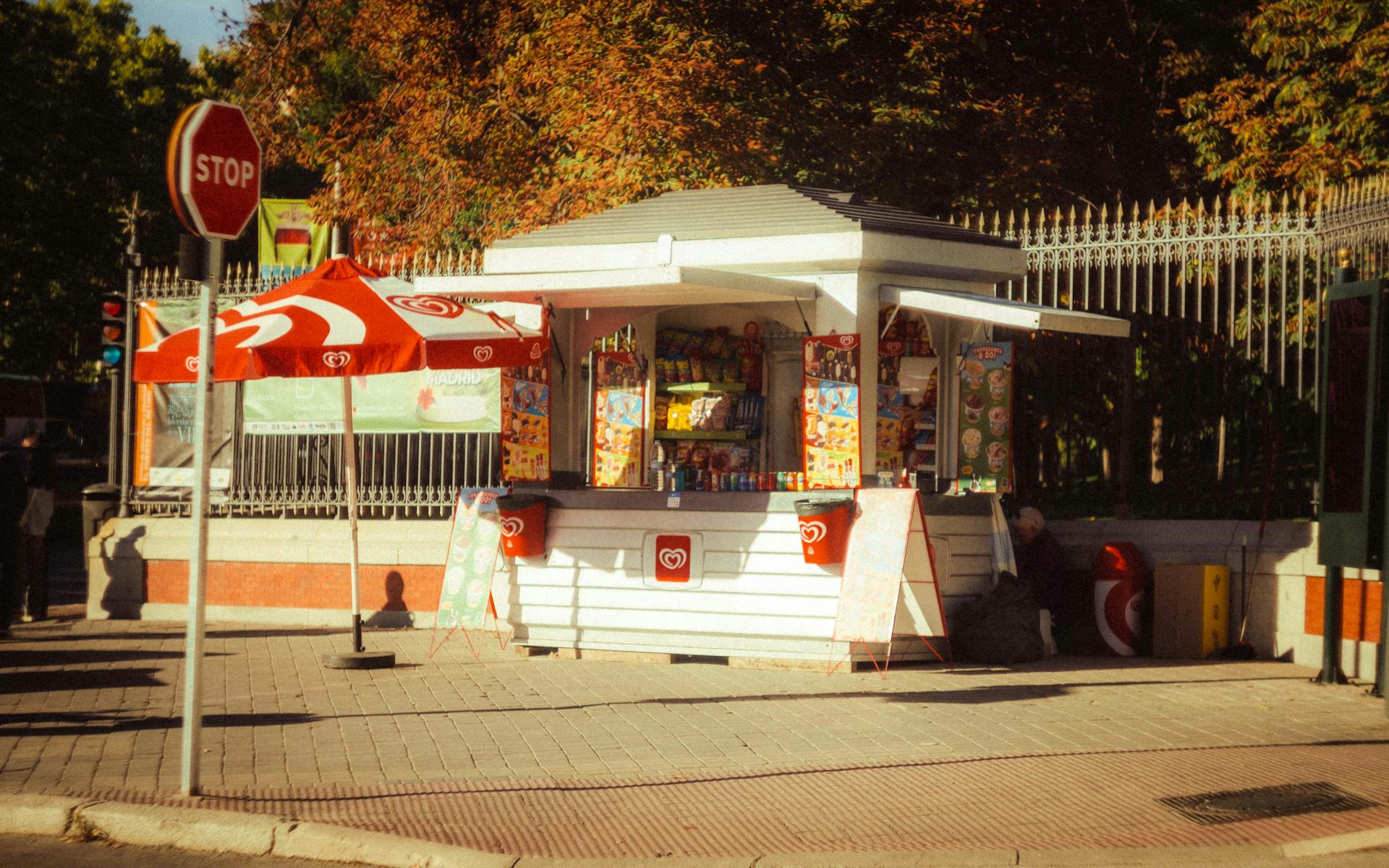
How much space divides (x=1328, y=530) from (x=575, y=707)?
5260mm

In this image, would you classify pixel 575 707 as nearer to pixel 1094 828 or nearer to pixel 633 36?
pixel 1094 828

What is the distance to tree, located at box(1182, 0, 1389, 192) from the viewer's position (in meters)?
17.6

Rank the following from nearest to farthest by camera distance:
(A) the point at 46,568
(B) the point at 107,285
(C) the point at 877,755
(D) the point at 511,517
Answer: (C) the point at 877,755, (D) the point at 511,517, (A) the point at 46,568, (B) the point at 107,285

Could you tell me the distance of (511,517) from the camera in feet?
37.8

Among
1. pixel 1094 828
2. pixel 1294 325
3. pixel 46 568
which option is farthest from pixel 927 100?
A: pixel 1094 828

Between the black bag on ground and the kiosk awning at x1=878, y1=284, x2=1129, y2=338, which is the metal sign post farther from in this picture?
the black bag on ground

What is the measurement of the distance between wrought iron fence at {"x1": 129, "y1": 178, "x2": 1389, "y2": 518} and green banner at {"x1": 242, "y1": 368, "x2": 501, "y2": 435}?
0.32 m

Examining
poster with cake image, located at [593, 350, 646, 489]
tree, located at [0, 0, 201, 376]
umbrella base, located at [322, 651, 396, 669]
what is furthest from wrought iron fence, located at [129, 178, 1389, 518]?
tree, located at [0, 0, 201, 376]

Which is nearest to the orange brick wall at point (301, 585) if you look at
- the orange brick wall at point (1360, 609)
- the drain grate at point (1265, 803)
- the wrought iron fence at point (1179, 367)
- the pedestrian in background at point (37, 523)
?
the wrought iron fence at point (1179, 367)

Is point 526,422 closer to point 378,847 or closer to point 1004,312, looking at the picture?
point 1004,312

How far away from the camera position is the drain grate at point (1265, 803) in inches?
254

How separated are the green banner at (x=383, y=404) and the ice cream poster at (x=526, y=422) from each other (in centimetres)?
194

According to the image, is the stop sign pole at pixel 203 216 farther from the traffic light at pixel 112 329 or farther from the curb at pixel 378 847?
the traffic light at pixel 112 329

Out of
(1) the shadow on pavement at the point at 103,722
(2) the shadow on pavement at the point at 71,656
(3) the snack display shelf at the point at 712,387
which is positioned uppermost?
(3) the snack display shelf at the point at 712,387
